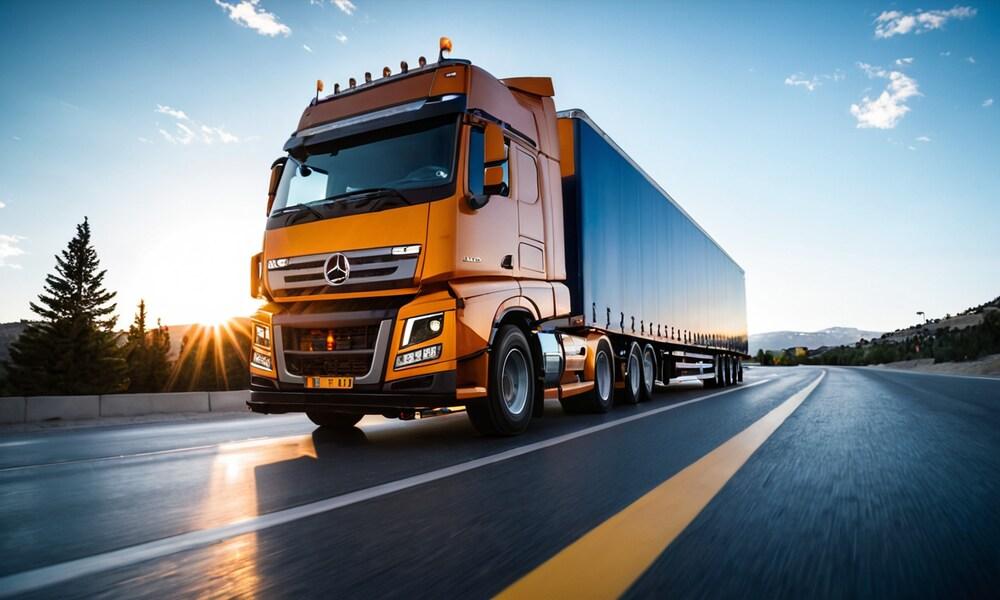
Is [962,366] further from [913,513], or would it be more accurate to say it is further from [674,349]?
[913,513]

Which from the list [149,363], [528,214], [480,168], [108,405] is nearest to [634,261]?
[528,214]

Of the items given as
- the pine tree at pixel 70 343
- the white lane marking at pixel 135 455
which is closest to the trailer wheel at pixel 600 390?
the white lane marking at pixel 135 455

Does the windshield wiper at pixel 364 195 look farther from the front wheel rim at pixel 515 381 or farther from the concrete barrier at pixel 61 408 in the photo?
the concrete barrier at pixel 61 408

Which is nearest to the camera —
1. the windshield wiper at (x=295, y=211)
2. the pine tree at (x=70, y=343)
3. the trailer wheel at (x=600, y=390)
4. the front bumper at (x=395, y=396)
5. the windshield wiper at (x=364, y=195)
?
the front bumper at (x=395, y=396)

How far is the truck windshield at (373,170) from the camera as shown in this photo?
20.9 ft

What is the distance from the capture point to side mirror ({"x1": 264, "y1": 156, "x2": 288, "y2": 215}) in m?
7.42

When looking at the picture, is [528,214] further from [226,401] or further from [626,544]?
[226,401]

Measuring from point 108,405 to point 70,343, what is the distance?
67.9 m

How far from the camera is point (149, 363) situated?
86062mm

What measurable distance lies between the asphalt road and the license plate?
54 centimetres

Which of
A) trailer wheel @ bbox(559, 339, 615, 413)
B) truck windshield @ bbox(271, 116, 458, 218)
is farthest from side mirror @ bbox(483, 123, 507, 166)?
trailer wheel @ bbox(559, 339, 615, 413)

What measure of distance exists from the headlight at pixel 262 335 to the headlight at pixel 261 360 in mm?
97

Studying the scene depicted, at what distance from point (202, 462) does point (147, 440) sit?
7.90 ft

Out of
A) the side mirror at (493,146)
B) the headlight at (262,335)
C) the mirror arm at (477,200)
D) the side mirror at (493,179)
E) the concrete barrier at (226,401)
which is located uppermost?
the side mirror at (493,146)
